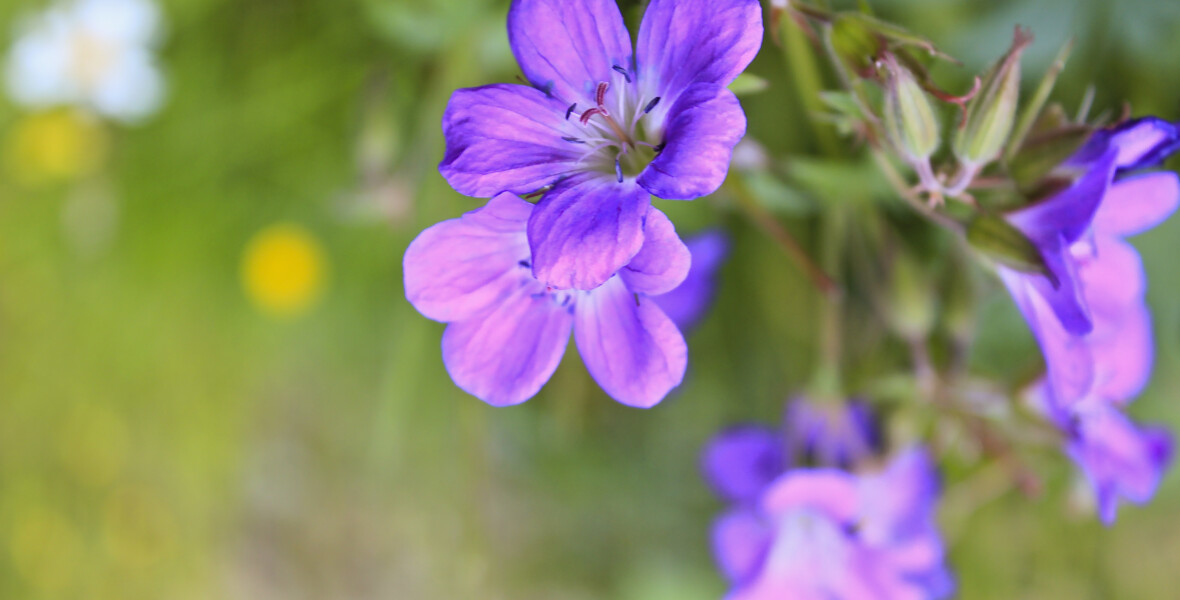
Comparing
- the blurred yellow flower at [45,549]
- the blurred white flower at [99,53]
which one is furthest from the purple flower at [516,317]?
the blurred yellow flower at [45,549]

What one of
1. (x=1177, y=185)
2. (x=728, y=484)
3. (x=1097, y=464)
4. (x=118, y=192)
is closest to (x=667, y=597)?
(x=728, y=484)

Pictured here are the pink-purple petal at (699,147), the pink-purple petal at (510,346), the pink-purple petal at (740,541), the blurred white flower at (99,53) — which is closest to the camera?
the pink-purple petal at (699,147)

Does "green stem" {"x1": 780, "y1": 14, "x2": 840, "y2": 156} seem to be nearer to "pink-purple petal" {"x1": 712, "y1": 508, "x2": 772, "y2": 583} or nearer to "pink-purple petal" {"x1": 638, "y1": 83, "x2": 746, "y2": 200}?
"pink-purple petal" {"x1": 638, "y1": 83, "x2": 746, "y2": 200}

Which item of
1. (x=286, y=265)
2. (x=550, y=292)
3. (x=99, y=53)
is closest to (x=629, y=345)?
(x=550, y=292)

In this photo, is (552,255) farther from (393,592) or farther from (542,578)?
(393,592)

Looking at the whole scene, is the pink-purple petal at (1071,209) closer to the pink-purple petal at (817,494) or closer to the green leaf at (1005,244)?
the green leaf at (1005,244)
